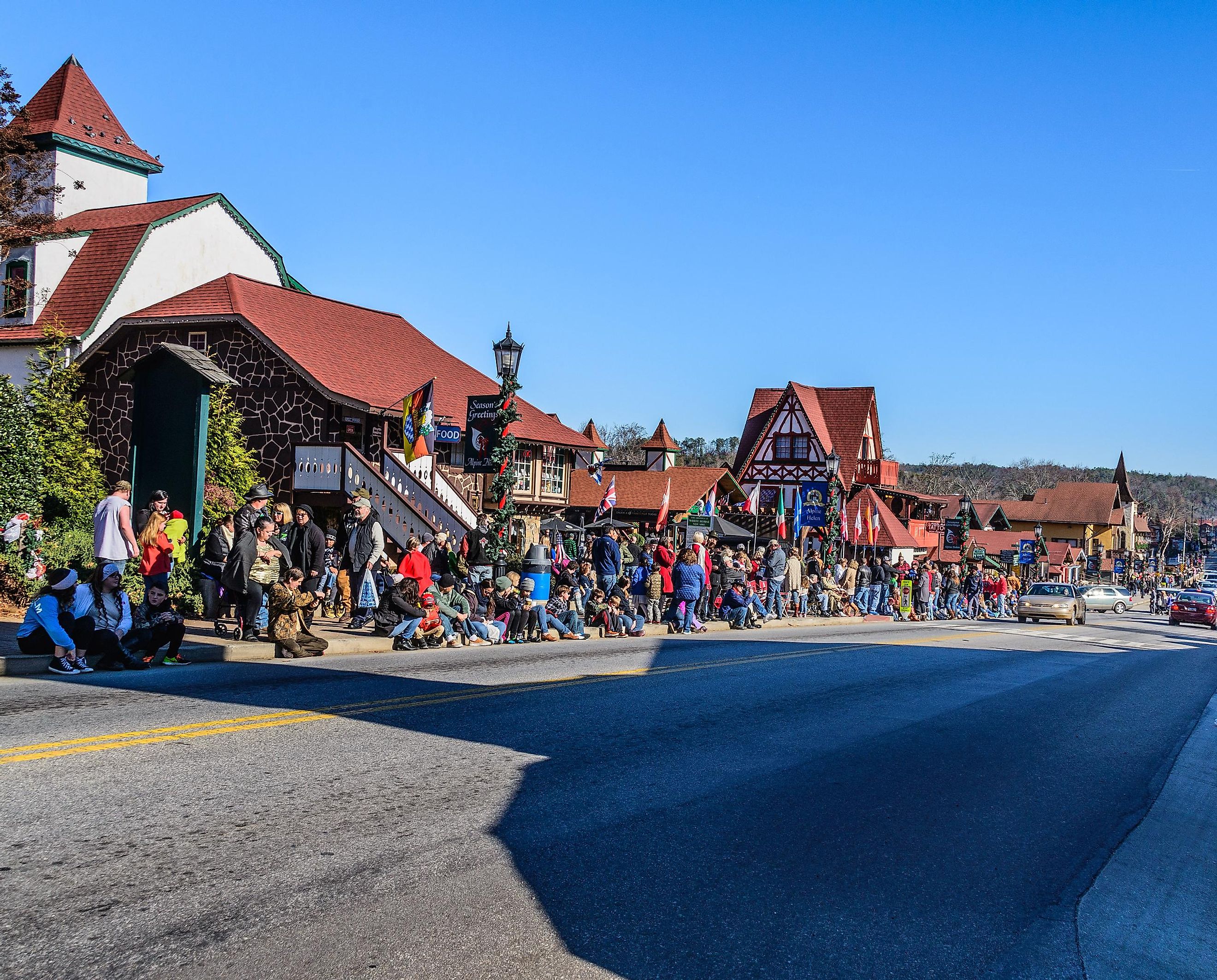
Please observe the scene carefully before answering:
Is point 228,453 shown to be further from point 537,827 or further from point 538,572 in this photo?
point 537,827

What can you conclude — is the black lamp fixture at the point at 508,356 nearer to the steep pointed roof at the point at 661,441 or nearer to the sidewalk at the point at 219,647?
the sidewalk at the point at 219,647

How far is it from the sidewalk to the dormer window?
1632cm

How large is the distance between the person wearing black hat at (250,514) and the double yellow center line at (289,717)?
4819 millimetres

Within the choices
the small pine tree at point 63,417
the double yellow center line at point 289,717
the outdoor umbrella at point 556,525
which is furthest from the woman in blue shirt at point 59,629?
the outdoor umbrella at point 556,525

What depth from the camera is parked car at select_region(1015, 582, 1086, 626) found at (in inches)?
1430

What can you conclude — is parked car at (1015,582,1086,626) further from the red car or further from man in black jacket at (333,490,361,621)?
man in black jacket at (333,490,361,621)

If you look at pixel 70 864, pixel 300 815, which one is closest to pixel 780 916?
pixel 300 815

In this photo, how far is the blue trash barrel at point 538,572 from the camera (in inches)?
741

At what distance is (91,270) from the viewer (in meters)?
28.7

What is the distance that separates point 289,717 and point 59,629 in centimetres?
364

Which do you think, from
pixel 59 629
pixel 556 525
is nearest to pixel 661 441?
pixel 556 525

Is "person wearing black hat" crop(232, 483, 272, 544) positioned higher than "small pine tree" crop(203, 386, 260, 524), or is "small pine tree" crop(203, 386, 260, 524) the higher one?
"small pine tree" crop(203, 386, 260, 524)

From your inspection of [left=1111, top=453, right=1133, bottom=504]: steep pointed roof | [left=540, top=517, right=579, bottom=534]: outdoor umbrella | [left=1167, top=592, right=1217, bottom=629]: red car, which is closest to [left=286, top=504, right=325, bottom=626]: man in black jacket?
[left=540, top=517, right=579, bottom=534]: outdoor umbrella

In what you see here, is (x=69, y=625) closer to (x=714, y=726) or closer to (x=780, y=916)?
(x=714, y=726)
